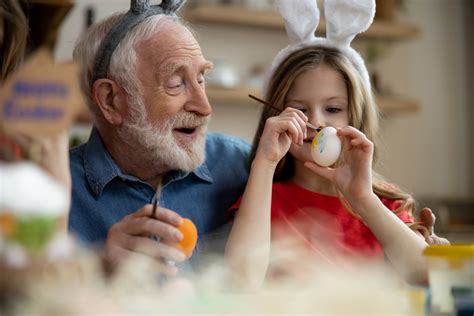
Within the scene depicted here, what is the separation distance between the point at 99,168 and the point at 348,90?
52 centimetres

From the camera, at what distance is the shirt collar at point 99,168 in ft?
3.87

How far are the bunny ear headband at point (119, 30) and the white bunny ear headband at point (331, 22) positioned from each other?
0.87ft

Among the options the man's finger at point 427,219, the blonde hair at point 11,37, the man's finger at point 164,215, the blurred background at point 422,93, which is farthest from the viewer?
the blurred background at point 422,93

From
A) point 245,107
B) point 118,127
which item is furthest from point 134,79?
point 245,107

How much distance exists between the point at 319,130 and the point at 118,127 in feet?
1.25

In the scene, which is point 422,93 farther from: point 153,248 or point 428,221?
point 153,248

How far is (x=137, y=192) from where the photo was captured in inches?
47.3

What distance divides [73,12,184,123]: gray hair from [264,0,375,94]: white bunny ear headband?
231 mm

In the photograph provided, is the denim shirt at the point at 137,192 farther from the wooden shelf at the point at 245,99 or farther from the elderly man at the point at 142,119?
the wooden shelf at the point at 245,99

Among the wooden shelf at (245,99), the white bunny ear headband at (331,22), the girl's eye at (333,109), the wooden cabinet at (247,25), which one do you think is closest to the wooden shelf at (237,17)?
the wooden cabinet at (247,25)

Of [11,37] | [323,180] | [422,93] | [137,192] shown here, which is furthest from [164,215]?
[422,93]

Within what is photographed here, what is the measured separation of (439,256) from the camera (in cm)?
72

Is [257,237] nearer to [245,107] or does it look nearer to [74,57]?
[74,57]

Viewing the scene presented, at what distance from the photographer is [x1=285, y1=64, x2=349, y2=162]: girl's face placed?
123 centimetres
